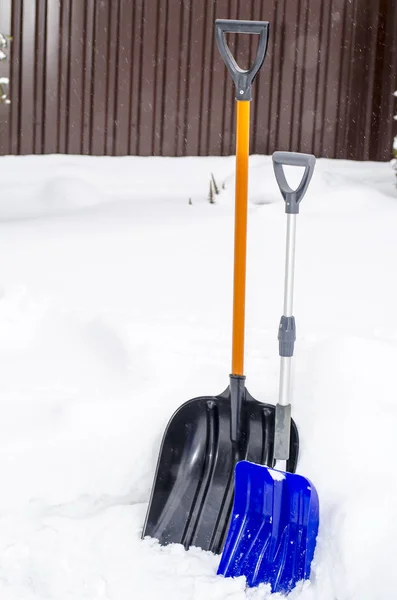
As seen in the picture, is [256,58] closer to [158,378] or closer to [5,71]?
[158,378]

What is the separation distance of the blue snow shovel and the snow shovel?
0.38ft

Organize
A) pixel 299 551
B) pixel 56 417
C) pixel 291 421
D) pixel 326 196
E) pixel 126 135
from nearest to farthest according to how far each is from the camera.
Answer: pixel 299 551 → pixel 291 421 → pixel 56 417 → pixel 326 196 → pixel 126 135

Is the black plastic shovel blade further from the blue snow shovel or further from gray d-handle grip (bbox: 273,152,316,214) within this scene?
gray d-handle grip (bbox: 273,152,316,214)

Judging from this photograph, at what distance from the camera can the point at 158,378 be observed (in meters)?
2.66

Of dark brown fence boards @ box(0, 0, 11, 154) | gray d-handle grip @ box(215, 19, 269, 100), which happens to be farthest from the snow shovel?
dark brown fence boards @ box(0, 0, 11, 154)

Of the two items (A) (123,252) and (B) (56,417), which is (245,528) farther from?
(A) (123,252)

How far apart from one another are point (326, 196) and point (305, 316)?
1793 mm

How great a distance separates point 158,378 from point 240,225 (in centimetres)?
64

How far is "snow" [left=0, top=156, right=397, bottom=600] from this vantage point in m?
2.08

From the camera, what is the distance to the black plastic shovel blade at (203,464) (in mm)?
2312

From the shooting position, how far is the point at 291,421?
7.77 feet

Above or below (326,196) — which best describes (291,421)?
below

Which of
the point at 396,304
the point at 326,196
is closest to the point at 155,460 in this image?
the point at 396,304

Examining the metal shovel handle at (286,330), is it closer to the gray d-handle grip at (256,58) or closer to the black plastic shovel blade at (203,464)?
the black plastic shovel blade at (203,464)
